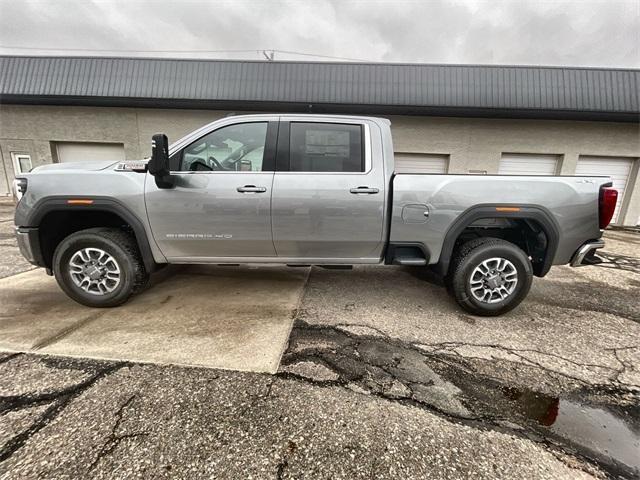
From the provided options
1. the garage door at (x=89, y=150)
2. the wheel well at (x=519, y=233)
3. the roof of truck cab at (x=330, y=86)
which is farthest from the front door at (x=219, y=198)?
the garage door at (x=89, y=150)

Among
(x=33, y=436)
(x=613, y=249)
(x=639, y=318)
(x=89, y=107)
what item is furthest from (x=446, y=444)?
(x=89, y=107)

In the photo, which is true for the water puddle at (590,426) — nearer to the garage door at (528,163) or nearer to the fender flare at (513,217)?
the fender flare at (513,217)

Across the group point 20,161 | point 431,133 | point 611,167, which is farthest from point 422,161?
point 20,161

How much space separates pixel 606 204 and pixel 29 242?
576cm

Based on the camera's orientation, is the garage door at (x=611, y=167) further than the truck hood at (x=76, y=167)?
Yes

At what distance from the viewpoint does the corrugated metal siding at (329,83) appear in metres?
→ 9.28

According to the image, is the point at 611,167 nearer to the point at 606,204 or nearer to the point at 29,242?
the point at 606,204

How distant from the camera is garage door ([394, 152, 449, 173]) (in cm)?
1062

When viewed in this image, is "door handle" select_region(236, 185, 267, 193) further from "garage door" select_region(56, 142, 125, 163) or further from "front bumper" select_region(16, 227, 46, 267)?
"garage door" select_region(56, 142, 125, 163)

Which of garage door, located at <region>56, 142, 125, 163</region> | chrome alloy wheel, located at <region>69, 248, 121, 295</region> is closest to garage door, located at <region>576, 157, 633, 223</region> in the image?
chrome alloy wheel, located at <region>69, 248, 121, 295</region>

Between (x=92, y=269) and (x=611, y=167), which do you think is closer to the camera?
(x=92, y=269)

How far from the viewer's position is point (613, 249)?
7195 millimetres

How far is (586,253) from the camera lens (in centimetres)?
318

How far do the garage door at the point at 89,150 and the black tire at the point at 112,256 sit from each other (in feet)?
31.0
